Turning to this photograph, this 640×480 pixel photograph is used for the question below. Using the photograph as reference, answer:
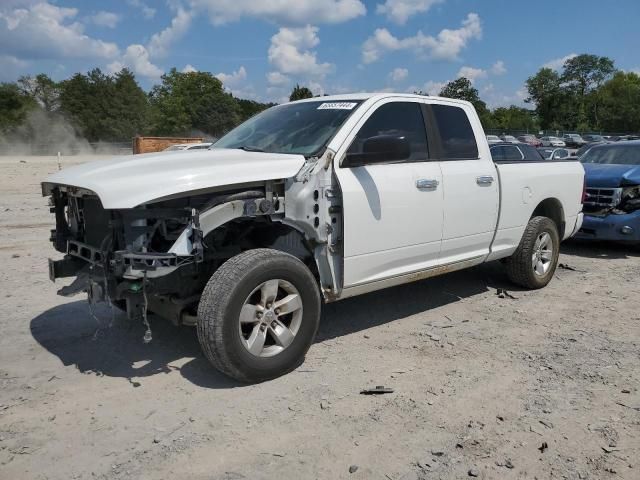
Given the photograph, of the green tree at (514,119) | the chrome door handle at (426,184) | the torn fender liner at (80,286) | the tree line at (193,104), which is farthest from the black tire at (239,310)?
the green tree at (514,119)

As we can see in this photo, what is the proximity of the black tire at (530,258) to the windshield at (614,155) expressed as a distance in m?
3.97

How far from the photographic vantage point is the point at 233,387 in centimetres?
386

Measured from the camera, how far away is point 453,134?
5.24 meters

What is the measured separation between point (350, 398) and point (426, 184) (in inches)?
77.3

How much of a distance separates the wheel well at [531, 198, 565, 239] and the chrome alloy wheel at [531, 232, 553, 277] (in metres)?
0.30

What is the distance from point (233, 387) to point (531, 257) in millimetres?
3791

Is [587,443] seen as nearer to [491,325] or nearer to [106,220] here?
[491,325]

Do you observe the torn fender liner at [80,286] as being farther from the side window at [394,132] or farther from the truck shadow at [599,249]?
the truck shadow at [599,249]

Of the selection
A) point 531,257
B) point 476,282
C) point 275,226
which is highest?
point 275,226

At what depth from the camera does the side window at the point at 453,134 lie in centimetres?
510

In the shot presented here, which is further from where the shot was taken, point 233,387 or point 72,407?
point 233,387

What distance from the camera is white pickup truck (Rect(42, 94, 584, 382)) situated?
11.9ft

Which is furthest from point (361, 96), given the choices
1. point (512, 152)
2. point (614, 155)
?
point (512, 152)

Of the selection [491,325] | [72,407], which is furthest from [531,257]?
[72,407]
